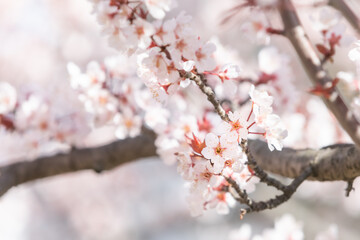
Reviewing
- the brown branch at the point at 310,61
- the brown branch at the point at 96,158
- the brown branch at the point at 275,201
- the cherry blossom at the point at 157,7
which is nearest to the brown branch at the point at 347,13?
the brown branch at the point at 310,61

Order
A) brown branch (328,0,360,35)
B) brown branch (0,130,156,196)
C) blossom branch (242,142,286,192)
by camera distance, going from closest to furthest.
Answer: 1. blossom branch (242,142,286,192)
2. brown branch (328,0,360,35)
3. brown branch (0,130,156,196)

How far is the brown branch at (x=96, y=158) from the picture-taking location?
232 cm

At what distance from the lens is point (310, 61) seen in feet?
5.70

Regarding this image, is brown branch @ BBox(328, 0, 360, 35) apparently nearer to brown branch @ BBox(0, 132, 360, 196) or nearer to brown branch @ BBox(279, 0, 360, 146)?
brown branch @ BBox(279, 0, 360, 146)

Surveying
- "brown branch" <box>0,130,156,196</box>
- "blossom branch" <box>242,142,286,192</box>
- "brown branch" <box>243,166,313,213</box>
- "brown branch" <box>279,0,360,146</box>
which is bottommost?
"brown branch" <box>0,130,156,196</box>

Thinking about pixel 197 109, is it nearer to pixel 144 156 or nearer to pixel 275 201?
pixel 144 156

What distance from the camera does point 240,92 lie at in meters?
2.44

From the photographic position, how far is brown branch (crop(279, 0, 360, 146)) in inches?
62.1

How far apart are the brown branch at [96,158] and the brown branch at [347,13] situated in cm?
92

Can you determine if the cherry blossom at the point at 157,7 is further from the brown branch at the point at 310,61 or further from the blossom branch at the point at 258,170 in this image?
the brown branch at the point at 310,61

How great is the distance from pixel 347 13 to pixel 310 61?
0.22 metres

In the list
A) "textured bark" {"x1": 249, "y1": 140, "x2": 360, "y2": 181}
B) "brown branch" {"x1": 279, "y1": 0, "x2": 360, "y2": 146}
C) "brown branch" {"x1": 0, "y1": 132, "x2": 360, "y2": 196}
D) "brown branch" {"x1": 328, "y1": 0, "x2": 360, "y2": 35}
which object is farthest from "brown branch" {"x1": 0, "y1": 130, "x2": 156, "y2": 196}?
"brown branch" {"x1": 328, "y1": 0, "x2": 360, "y2": 35}

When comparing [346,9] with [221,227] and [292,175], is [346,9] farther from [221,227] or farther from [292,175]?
[221,227]

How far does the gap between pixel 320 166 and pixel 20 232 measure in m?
8.09
